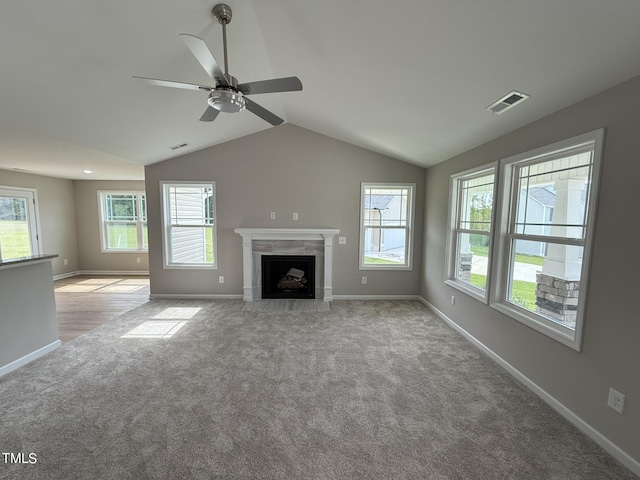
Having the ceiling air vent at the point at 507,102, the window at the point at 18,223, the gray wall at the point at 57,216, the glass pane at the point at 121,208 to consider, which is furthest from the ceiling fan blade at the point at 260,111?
the gray wall at the point at 57,216

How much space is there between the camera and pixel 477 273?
3.38 metres

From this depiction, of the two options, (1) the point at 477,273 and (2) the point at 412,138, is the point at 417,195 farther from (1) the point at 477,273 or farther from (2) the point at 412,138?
(1) the point at 477,273

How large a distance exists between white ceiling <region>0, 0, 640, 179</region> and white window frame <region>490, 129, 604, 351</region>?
0.33m

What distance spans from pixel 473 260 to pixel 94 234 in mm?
8096

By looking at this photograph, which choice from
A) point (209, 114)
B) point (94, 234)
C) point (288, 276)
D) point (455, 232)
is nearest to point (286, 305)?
point (288, 276)

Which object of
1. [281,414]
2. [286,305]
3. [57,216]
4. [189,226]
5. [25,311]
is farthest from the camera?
[57,216]

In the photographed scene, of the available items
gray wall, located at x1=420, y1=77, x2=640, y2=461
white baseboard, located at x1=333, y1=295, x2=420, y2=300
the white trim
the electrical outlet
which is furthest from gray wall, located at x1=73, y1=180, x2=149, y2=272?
the electrical outlet

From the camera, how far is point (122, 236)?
21.3 feet

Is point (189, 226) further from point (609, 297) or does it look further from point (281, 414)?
point (609, 297)

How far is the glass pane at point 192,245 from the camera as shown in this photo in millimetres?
4805

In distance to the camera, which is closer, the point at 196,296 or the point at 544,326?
the point at 544,326

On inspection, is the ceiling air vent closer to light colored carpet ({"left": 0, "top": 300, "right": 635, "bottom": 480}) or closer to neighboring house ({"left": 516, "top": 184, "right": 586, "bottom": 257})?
neighboring house ({"left": 516, "top": 184, "right": 586, "bottom": 257})

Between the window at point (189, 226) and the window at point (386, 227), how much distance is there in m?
2.74

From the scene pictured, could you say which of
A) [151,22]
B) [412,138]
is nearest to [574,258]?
[412,138]
